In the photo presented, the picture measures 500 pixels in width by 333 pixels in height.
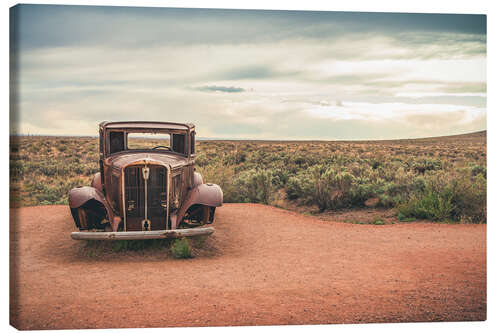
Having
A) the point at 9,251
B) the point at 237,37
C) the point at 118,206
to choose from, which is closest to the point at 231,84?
the point at 237,37

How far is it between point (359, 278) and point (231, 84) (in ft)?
16.2

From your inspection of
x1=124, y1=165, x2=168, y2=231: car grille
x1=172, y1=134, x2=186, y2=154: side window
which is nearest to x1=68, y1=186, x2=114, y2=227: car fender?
x1=124, y1=165, x2=168, y2=231: car grille

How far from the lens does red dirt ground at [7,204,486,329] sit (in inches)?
199

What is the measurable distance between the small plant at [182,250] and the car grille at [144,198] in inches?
17.1

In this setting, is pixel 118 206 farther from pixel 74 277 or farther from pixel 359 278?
pixel 359 278

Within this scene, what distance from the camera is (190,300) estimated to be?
5148 millimetres

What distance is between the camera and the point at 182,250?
690 centimetres

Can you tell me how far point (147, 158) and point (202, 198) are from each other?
1.34 metres

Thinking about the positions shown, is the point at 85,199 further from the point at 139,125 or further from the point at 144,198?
the point at 139,125

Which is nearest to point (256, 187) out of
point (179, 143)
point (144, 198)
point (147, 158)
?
point (179, 143)

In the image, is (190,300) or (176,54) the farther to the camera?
(176,54)

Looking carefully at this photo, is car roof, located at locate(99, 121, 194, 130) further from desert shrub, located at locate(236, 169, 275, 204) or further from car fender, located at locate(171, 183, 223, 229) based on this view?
desert shrub, located at locate(236, 169, 275, 204)

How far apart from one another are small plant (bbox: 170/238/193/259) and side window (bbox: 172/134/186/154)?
2.33m

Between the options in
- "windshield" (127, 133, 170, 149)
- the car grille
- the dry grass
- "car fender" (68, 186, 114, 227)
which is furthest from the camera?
the dry grass
